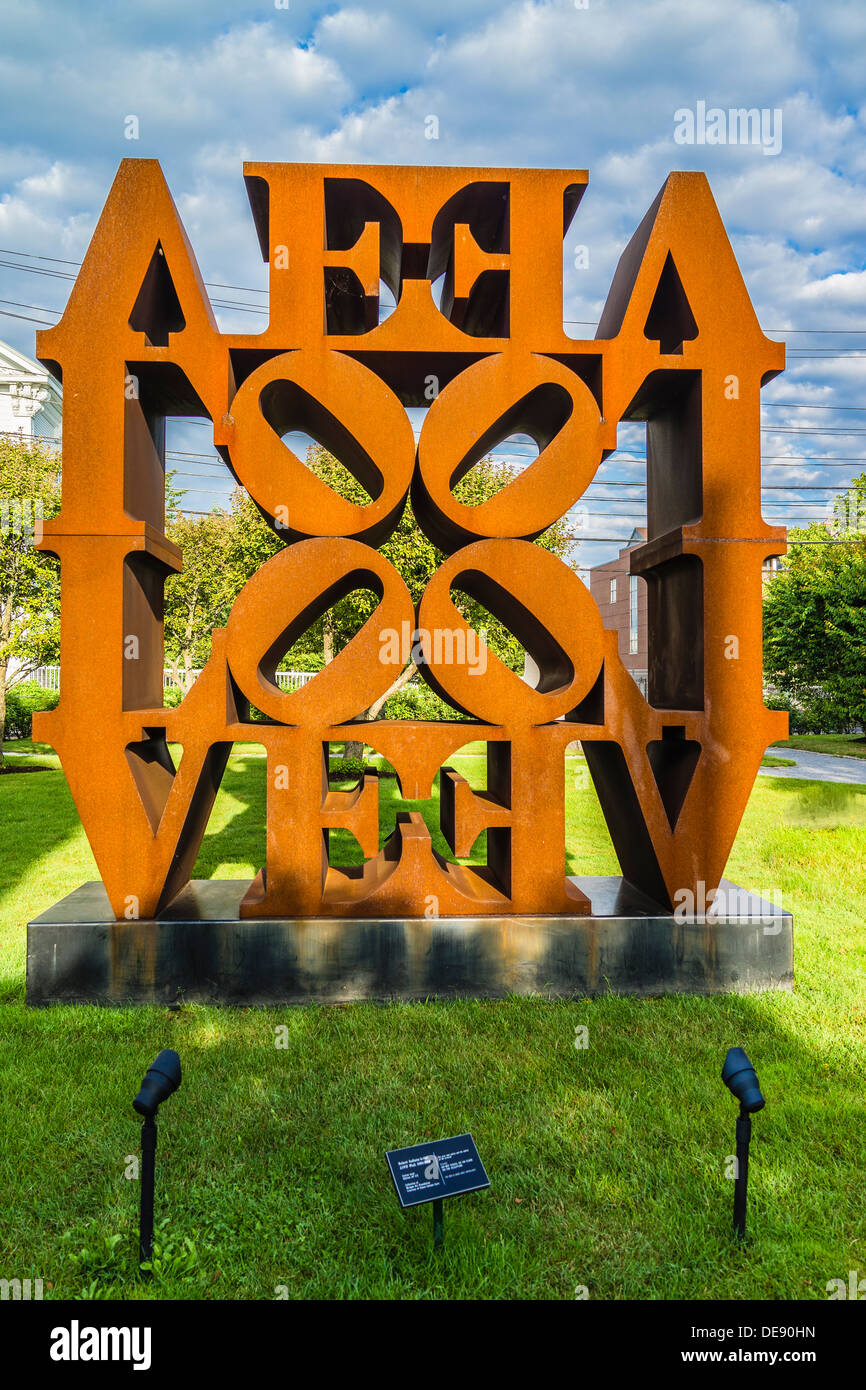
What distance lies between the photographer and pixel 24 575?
48.1ft

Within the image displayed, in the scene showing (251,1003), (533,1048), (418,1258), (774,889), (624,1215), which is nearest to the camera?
(418,1258)

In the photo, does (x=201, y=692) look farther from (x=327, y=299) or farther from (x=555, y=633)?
(x=327, y=299)

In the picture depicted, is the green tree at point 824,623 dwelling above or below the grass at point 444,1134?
above

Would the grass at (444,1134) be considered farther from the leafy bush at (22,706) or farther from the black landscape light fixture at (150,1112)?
the leafy bush at (22,706)

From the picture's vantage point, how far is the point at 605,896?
5.31 metres

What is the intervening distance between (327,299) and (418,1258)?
5649 mm

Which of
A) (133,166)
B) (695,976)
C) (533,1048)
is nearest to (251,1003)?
(533,1048)

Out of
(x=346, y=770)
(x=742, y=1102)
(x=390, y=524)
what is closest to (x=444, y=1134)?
(x=742, y=1102)

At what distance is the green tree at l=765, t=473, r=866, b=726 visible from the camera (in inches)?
711

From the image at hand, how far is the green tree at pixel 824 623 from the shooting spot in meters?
18.1

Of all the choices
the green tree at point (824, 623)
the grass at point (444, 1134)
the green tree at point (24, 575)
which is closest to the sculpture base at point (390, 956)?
the grass at point (444, 1134)

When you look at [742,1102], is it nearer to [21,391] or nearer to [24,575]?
[24,575]

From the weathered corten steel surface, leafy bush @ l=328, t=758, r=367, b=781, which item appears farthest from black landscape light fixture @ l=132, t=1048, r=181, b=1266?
leafy bush @ l=328, t=758, r=367, b=781

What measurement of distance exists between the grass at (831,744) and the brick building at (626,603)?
1019 centimetres
